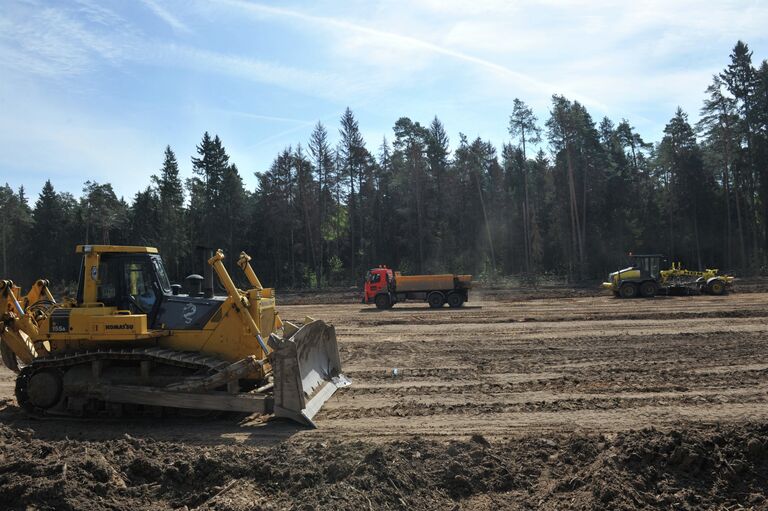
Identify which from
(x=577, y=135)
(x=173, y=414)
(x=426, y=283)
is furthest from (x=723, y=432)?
(x=577, y=135)

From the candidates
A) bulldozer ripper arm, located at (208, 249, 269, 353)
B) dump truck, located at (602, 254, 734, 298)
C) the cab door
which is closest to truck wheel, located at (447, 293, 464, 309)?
dump truck, located at (602, 254, 734, 298)

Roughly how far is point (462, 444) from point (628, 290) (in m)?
26.4

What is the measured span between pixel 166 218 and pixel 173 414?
168 feet

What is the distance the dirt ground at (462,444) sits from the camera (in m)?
5.09

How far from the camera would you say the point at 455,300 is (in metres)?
27.4

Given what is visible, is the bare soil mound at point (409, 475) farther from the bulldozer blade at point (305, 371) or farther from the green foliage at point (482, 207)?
the green foliage at point (482, 207)

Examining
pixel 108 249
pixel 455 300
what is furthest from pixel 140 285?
pixel 455 300

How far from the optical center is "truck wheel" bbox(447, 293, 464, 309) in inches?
1077

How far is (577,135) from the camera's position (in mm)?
47781

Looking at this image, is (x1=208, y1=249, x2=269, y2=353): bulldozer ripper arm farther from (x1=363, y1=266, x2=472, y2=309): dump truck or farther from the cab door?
(x1=363, y1=266, x2=472, y2=309): dump truck

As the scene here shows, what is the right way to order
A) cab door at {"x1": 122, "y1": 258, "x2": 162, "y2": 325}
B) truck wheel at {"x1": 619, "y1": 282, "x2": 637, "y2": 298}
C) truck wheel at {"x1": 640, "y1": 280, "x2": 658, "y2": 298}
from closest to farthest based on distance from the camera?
cab door at {"x1": 122, "y1": 258, "x2": 162, "y2": 325} → truck wheel at {"x1": 640, "y1": 280, "x2": 658, "y2": 298} → truck wheel at {"x1": 619, "y1": 282, "x2": 637, "y2": 298}

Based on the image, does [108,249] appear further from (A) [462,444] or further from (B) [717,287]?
(B) [717,287]

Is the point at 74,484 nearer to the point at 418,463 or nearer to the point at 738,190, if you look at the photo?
the point at 418,463

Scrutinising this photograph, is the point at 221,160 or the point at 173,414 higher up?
the point at 221,160
